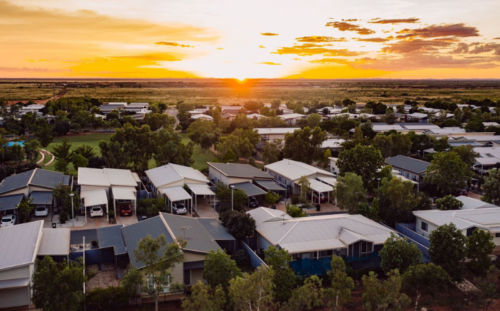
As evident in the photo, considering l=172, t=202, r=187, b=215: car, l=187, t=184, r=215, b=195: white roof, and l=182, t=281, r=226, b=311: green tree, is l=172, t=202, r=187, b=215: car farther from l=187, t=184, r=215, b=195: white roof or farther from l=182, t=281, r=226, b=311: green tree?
l=182, t=281, r=226, b=311: green tree

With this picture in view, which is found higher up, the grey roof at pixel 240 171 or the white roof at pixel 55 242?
the grey roof at pixel 240 171

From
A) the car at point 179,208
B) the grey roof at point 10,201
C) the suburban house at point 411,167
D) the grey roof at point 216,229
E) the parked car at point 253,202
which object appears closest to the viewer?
the grey roof at point 216,229

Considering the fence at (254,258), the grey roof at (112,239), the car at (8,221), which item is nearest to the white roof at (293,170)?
the fence at (254,258)

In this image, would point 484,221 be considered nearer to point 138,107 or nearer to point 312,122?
point 312,122

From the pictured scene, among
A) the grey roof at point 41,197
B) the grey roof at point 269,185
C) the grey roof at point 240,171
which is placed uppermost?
the grey roof at point 240,171

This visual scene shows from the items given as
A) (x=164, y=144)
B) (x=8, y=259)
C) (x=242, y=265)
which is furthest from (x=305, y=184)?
(x=8, y=259)

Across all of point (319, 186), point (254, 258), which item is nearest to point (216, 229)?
point (254, 258)

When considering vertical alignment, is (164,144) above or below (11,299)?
above

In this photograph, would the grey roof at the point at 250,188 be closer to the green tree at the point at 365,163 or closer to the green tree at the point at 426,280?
the green tree at the point at 365,163
